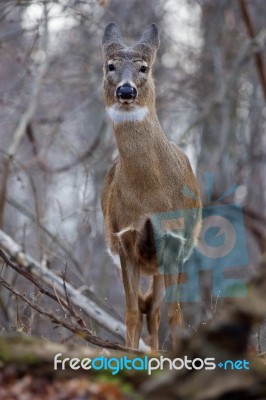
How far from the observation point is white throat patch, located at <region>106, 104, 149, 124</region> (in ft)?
23.9

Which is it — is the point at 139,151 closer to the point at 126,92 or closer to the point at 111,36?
the point at 126,92

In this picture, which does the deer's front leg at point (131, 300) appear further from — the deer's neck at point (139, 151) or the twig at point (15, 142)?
the twig at point (15, 142)

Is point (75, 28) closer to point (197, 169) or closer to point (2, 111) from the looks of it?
point (2, 111)

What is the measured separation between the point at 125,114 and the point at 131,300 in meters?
1.64

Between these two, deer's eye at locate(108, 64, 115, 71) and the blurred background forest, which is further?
the blurred background forest

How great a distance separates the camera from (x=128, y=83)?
713 centimetres

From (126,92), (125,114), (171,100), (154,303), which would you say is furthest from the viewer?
(171,100)

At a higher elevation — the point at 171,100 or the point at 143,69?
the point at 171,100

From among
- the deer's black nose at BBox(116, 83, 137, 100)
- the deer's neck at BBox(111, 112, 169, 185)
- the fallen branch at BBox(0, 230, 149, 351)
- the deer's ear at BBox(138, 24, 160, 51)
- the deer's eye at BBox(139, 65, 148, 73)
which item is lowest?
the fallen branch at BBox(0, 230, 149, 351)

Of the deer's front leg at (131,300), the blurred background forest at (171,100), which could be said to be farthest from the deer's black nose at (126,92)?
the blurred background forest at (171,100)

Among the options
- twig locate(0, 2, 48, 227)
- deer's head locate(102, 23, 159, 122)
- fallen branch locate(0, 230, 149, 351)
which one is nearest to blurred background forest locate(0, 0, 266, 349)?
twig locate(0, 2, 48, 227)

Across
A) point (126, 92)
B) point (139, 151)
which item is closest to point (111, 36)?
point (126, 92)

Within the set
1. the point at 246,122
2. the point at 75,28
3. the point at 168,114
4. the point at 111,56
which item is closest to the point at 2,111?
the point at 75,28

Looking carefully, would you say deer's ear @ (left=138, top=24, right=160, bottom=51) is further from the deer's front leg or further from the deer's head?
the deer's front leg
